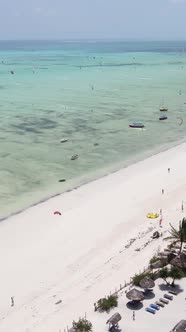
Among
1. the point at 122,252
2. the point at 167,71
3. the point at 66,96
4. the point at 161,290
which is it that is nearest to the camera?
the point at 161,290

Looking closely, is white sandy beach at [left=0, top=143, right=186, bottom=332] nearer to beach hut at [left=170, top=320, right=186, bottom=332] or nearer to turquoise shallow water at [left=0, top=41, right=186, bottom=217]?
beach hut at [left=170, top=320, right=186, bottom=332]

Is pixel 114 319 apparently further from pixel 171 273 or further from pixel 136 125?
pixel 136 125

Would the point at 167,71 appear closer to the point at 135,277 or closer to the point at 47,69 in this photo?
the point at 47,69

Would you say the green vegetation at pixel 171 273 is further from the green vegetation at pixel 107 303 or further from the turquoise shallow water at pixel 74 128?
the turquoise shallow water at pixel 74 128

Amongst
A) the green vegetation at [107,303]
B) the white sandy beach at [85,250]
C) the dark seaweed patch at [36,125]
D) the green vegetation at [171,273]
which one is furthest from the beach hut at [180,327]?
the dark seaweed patch at [36,125]

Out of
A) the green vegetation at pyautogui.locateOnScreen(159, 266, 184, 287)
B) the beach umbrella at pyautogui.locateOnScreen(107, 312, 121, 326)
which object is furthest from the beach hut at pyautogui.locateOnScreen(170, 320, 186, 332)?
the green vegetation at pyautogui.locateOnScreen(159, 266, 184, 287)

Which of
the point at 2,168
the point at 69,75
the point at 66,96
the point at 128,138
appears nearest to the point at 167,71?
the point at 69,75

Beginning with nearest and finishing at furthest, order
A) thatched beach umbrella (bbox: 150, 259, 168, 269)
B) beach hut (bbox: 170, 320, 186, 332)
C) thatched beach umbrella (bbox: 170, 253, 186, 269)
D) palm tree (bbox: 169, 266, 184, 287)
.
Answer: beach hut (bbox: 170, 320, 186, 332)
palm tree (bbox: 169, 266, 184, 287)
thatched beach umbrella (bbox: 170, 253, 186, 269)
thatched beach umbrella (bbox: 150, 259, 168, 269)
